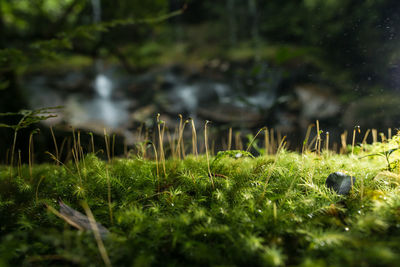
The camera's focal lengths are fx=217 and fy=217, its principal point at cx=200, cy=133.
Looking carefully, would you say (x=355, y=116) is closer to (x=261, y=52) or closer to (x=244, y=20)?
(x=261, y=52)

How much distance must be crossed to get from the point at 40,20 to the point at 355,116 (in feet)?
28.9

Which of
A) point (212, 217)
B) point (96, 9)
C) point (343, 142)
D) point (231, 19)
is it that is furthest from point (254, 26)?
point (212, 217)

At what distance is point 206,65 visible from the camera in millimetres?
8711

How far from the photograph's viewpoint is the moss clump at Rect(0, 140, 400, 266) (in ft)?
2.66

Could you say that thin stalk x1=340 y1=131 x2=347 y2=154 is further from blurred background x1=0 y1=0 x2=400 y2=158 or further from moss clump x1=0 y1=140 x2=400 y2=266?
moss clump x1=0 y1=140 x2=400 y2=266

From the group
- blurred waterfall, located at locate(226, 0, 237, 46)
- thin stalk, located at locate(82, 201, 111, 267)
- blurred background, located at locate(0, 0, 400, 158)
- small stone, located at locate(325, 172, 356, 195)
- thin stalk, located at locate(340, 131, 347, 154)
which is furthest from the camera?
blurred waterfall, located at locate(226, 0, 237, 46)

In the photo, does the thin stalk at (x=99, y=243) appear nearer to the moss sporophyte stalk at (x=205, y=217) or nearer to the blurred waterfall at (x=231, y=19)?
the moss sporophyte stalk at (x=205, y=217)

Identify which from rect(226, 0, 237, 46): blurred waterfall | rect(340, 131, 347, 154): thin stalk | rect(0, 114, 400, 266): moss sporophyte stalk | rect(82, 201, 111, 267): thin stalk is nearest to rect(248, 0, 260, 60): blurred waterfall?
rect(226, 0, 237, 46): blurred waterfall

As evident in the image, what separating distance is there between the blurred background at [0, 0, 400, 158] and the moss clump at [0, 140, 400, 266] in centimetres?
74

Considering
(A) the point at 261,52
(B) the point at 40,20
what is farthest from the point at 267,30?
(B) the point at 40,20

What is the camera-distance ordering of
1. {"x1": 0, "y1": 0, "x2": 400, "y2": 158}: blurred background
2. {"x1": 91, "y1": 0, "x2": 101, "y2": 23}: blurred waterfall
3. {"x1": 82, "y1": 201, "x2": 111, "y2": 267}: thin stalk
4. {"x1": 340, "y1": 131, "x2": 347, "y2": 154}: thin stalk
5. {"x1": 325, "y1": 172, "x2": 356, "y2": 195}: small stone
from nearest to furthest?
{"x1": 82, "y1": 201, "x2": 111, "y2": 267}: thin stalk < {"x1": 325, "y1": 172, "x2": 356, "y2": 195}: small stone < {"x1": 340, "y1": 131, "x2": 347, "y2": 154}: thin stalk < {"x1": 0, "y1": 0, "x2": 400, "y2": 158}: blurred background < {"x1": 91, "y1": 0, "x2": 101, "y2": 23}: blurred waterfall

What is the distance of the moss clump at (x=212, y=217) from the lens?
81 cm

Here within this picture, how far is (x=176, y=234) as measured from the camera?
2.92ft

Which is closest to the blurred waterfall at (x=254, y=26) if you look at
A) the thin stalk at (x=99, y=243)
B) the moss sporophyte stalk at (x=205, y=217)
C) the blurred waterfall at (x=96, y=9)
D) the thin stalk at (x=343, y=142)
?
the blurred waterfall at (x=96, y=9)
